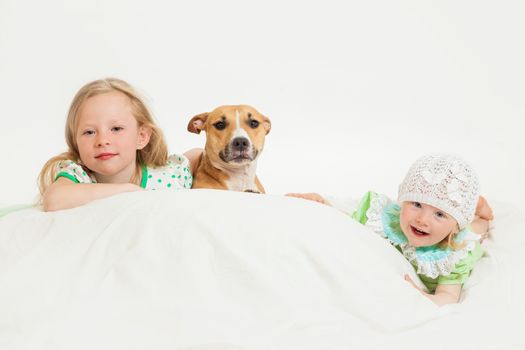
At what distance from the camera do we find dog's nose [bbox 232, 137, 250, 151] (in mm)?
2854

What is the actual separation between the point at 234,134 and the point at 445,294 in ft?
3.82

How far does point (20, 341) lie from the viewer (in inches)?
67.3

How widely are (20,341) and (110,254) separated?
401mm

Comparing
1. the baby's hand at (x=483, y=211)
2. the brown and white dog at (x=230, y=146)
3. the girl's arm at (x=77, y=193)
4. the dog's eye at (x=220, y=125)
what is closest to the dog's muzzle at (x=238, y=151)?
the brown and white dog at (x=230, y=146)

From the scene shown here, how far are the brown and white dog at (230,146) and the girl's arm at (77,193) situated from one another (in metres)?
0.57

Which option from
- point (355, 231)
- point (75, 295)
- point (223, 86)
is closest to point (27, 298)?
point (75, 295)

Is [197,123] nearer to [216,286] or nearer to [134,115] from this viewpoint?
[134,115]

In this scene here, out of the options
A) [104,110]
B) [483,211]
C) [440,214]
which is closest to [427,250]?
[440,214]

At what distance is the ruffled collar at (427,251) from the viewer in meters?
2.41

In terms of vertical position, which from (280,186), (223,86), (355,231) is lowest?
(280,186)

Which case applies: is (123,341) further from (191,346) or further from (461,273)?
(461,273)

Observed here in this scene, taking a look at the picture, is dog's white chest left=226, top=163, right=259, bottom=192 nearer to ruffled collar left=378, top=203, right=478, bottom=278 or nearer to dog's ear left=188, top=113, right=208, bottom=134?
dog's ear left=188, top=113, right=208, bottom=134

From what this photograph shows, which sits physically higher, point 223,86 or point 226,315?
point 223,86

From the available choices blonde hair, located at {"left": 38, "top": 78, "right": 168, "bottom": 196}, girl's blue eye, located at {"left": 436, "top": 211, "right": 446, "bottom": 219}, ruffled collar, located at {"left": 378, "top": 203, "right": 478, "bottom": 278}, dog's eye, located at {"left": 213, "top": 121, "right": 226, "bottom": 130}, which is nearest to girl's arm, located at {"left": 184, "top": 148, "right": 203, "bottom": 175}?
blonde hair, located at {"left": 38, "top": 78, "right": 168, "bottom": 196}
